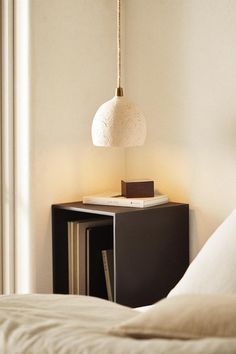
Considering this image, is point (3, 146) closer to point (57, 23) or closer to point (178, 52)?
point (57, 23)

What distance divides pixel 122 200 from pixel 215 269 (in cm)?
80

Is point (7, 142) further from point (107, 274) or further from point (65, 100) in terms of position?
point (107, 274)

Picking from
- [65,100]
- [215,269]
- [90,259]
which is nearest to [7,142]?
[65,100]

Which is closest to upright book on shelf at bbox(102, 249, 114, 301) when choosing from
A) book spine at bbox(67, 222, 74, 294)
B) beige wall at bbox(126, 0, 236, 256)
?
book spine at bbox(67, 222, 74, 294)

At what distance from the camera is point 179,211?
2693 mm

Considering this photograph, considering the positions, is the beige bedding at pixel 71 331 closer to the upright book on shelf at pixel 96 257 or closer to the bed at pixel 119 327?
the bed at pixel 119 327

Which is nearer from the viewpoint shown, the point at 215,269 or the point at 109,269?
the point at 215,269

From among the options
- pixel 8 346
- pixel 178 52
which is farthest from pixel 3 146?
pixel 8 346

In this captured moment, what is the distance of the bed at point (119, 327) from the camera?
3.31ft

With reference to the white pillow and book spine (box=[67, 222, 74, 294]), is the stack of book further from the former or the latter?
the white pillow

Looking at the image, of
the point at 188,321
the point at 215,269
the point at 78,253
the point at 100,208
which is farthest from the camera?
the point at 78,253

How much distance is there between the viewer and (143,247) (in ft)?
8.45

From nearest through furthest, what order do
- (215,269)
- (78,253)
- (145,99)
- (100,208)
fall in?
(215,269), (100,208), (78,253), (145,99)

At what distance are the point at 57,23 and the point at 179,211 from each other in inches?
38.6
